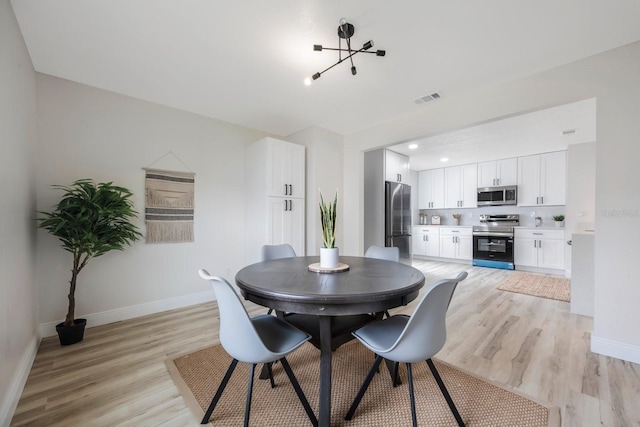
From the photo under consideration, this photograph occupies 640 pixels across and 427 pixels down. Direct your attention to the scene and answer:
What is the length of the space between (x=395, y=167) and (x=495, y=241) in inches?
120

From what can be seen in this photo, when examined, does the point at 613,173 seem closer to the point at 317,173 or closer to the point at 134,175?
the point at 317,173

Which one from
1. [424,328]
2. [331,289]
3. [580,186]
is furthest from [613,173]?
[580,186]

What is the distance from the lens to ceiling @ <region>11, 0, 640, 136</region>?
1727 mm

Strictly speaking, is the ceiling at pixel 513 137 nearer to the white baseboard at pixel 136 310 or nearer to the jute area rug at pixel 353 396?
the jute area rug at pixel 353 396

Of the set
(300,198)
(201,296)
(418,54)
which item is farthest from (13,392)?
(418,54)

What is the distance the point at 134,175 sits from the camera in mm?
2990

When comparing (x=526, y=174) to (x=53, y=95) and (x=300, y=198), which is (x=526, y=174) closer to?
(x=300, y=198)

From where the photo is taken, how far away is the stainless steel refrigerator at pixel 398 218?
15.1 ft

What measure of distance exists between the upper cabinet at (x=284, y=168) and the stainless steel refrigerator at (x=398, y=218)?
167 centimetres

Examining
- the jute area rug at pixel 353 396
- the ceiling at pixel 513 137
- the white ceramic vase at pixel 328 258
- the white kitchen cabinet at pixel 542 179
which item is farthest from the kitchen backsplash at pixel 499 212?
the white ceramic vase at pixel 328 258

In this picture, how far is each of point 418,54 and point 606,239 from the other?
7.25ft

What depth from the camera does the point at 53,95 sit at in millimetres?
2537

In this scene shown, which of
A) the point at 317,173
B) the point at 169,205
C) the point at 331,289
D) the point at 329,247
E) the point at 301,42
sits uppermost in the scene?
the point at 301,42

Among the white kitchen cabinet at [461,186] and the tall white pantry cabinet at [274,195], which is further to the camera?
the white kitchen cabinet at [461,186]
